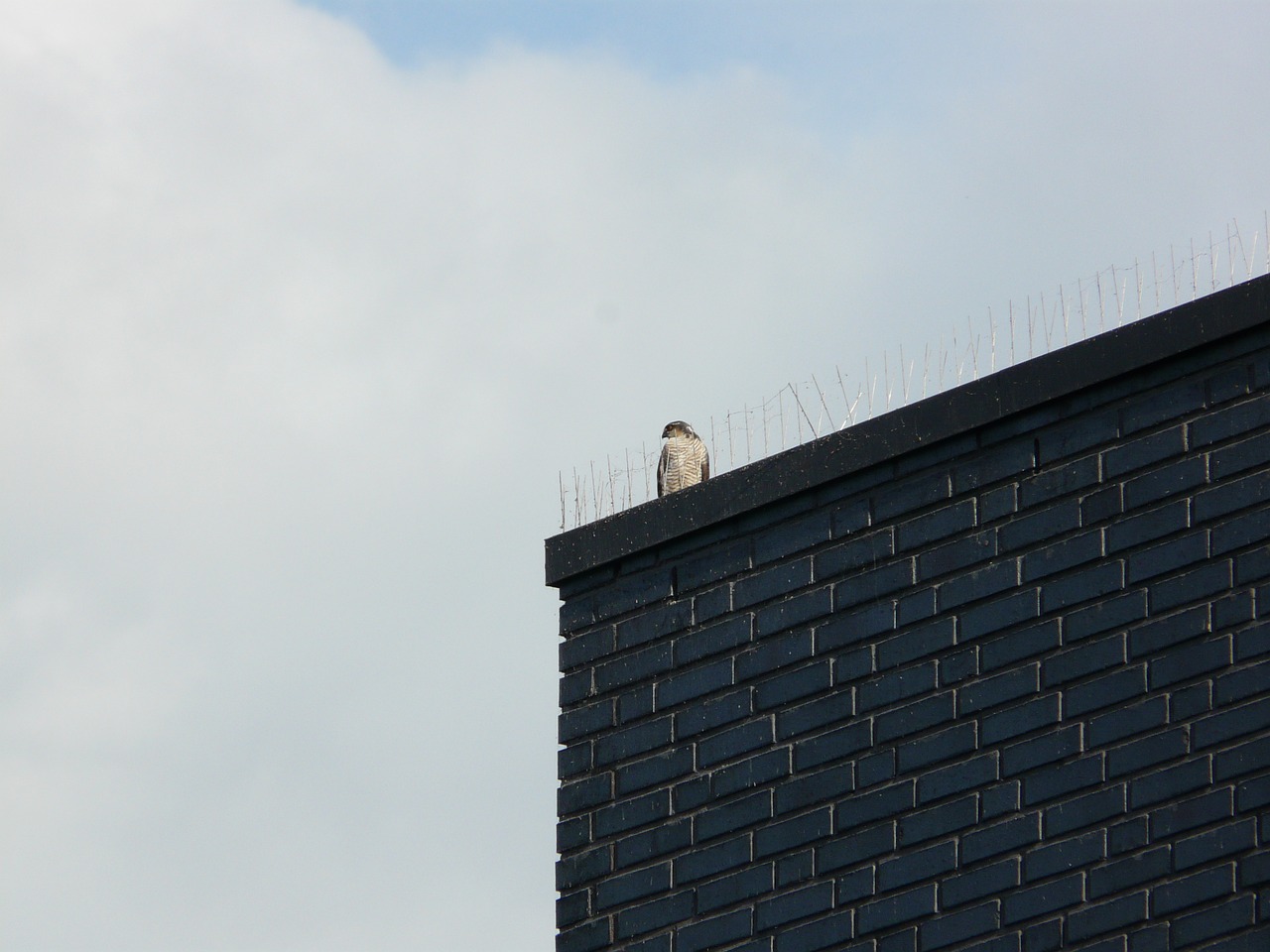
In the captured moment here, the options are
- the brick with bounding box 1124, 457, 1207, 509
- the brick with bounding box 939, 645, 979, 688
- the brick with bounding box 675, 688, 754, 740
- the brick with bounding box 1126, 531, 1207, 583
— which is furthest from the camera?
the brick with bounding box 675, 688, 754, 740

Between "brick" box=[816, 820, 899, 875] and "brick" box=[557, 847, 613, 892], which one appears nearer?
"brick" box=[816, 820, 899, 875]

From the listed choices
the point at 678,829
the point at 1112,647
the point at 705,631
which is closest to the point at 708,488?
the point at 705,631

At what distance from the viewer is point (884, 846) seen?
1848 cm

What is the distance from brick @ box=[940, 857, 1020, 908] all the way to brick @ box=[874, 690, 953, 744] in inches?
42.2

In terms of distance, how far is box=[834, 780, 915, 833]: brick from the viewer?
18500 millimetres

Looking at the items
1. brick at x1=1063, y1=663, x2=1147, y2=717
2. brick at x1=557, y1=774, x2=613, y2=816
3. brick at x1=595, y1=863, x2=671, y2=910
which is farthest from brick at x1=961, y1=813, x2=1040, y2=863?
brick at x1=557, y1=774, x2=613, y2=816

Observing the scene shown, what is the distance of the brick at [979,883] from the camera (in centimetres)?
1775

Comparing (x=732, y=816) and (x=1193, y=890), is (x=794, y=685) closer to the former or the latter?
(x=732, y=816)

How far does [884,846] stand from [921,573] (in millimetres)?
1878

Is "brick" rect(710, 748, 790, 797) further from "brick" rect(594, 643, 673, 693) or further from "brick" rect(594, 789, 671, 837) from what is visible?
"brick" rect(594, 643, 673, 693)

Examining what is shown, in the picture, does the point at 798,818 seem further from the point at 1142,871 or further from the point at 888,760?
the point at 1142,871

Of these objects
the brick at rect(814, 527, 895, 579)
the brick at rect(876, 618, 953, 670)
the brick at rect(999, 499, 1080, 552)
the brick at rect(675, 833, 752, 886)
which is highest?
the brick at rect(814, 527, 895, 579)

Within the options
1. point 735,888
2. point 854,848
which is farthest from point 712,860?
point 854,848

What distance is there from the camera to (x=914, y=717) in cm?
1862
